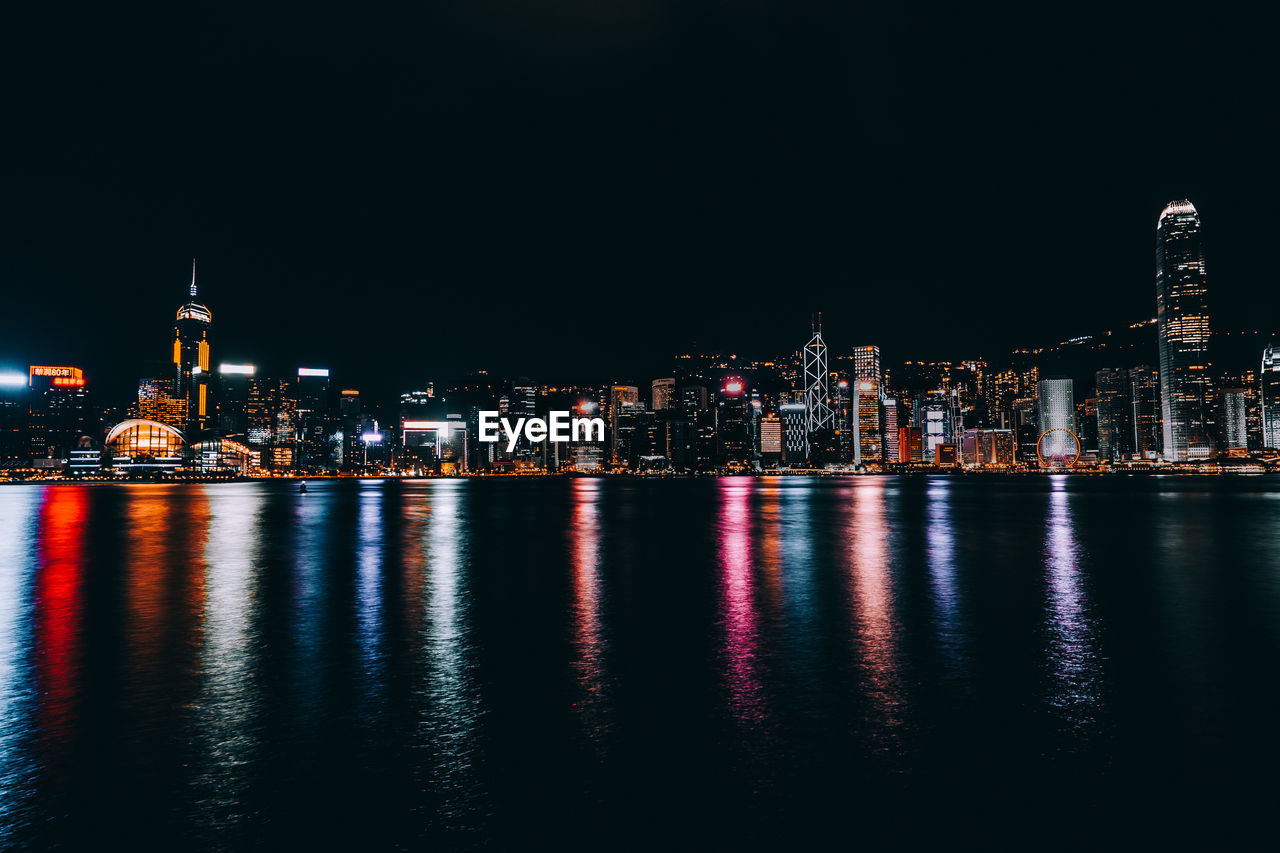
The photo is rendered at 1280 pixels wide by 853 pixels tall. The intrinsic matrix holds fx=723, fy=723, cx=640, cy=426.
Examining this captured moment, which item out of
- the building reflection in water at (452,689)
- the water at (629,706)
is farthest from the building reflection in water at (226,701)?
the building reflection in water at (452,689)

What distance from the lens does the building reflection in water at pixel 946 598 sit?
46.0 feet

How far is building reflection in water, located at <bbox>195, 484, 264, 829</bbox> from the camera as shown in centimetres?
794

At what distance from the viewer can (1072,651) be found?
14320 millimetres

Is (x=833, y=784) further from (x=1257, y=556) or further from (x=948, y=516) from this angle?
(x=948, y=516)

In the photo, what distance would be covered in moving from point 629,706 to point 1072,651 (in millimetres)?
9326

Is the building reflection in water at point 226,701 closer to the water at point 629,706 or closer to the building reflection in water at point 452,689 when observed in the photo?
the water at point 629,706

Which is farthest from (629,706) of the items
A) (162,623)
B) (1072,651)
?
(162,623)

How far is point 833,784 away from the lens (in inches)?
316

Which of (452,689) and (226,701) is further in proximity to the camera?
(452,689)

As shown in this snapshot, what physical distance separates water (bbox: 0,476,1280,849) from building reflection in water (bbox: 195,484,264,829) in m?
0.06

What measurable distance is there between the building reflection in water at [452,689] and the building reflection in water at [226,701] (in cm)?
213

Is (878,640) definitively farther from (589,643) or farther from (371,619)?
(371,619)

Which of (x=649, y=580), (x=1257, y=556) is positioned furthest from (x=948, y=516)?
(x=649, y=580)

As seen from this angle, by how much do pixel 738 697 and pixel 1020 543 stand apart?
32.7 metres
